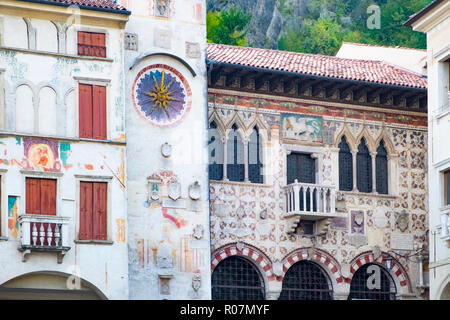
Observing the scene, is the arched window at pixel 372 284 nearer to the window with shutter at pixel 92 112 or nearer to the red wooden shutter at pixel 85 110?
the window with shutter at pixel 92 112

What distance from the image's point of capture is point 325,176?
1588 inches

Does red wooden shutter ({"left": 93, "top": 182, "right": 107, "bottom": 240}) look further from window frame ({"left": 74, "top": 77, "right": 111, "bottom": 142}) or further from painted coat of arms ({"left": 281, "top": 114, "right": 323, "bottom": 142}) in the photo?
painted coat of arms ({"left": 281, "top": 114, "right": 323, "bottom": 142})

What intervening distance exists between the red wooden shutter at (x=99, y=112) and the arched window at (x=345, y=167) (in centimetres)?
786

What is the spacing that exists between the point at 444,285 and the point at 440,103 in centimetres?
497

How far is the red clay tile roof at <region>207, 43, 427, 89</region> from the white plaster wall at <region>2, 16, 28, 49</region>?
570 centimetres

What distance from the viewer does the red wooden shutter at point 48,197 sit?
117ft

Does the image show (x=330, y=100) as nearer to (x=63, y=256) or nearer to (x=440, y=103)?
(x=440, y=103)

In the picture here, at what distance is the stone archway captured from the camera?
34969 millimetres

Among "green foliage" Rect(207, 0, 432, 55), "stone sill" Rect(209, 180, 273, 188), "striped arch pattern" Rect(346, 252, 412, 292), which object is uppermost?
"green foliage" Rect(207, 0, 432, 55)

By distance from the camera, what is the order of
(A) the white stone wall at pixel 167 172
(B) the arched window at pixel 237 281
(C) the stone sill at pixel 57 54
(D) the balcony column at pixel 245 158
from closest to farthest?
(C) the stone sill at pixel 57 54
(A) the white stone wall at pixel 167 172
(B) the arched window at pixel 237 281
(D) the balcony column at pixel 245 158

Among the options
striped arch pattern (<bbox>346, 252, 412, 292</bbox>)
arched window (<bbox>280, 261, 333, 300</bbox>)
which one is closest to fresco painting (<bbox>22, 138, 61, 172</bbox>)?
arched window (<bbox>280, 261, 333, 300</bbox>)

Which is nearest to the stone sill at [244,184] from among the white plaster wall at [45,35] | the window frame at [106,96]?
the window frame at [106,96]
